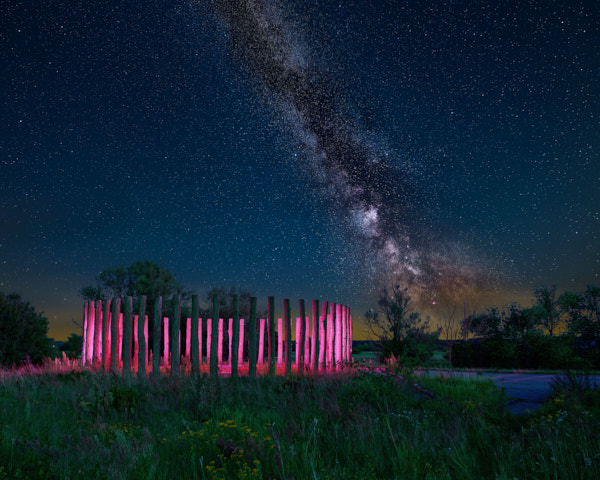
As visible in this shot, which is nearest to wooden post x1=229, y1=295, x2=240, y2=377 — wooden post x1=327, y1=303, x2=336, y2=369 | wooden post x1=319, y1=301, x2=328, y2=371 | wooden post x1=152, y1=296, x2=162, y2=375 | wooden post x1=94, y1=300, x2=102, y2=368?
wooden post x1=152, y1=296, x2=162, y2=375

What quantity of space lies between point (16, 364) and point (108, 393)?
6.31m

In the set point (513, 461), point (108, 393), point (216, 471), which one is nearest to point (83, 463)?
point (216, 471)

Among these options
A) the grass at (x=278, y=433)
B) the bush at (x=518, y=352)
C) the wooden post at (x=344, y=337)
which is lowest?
the bush at (x=518, y=352)

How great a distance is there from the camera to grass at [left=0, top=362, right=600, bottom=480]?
395 centimetres

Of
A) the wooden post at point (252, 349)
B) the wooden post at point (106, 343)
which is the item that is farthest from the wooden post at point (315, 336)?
the wooden post at point (106, 343)

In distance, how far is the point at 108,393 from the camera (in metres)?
7.00

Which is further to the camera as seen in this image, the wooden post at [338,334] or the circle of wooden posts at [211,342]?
the wooden post at [338,334]

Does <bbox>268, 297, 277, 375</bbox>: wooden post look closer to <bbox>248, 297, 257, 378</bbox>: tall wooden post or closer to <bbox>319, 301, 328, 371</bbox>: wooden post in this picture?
<bbox>248, 297, 257, 378</bbox>: tall wooden post

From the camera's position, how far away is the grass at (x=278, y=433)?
156 inches

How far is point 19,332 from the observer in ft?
37.4

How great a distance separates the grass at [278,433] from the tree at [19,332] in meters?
3.00

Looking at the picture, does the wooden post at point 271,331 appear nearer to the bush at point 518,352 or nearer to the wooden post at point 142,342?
the wooden post at point 142,342

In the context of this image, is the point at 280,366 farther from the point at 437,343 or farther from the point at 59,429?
the point at 437,343

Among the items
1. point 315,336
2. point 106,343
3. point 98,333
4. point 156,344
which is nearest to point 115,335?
point 106,343
